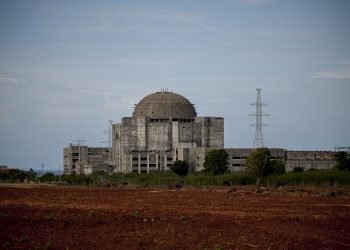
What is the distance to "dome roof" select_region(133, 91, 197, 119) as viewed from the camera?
125 m

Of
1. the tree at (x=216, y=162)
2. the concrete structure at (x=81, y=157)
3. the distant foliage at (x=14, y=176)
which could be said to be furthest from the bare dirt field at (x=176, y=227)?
the concrete structure at (x=81, y=157)

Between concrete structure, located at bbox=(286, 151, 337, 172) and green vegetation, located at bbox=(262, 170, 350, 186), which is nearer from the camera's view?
green vegetation, located at bbox=(262, 170, 350, 186)

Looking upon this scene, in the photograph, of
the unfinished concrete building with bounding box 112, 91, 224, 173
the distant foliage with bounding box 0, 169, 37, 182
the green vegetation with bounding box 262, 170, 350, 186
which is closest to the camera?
the green vegetation with bounding box 262, 170, 350, 186

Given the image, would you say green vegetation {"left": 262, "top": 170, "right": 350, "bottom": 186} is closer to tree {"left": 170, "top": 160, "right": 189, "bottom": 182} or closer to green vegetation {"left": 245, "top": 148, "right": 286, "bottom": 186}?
green vegetation {"left": 245, "top": 148, "right": 286, "bottom": 186}

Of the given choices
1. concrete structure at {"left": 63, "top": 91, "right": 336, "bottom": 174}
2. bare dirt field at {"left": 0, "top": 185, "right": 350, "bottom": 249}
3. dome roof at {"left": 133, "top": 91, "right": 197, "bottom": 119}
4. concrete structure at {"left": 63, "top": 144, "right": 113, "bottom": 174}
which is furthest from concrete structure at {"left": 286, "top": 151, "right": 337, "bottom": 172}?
bare dirt field at {"left": 0, "top": 185, "right": 350, "bottom": 249}

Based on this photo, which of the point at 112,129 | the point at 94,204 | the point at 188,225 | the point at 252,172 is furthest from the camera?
the point at 112,129

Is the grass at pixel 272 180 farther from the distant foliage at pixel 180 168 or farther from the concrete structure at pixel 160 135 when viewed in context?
the concrete structure at pixel 160 135

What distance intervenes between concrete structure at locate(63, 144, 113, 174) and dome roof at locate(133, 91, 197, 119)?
1456 cm

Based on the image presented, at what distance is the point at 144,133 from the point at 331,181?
6182 cm

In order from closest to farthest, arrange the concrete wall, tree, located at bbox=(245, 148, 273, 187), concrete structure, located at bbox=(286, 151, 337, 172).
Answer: tree, located at bbox=(245, 148, 273, 187) < concrete structure, located at bbox=(286, 151, 337, 172) < the concrete wall

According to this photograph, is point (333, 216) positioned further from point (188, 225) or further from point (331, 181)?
point (331, 181)

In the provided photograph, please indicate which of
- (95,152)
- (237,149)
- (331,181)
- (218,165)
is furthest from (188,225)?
(95,152)

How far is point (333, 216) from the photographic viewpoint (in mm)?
30531

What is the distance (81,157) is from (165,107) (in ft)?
92.1
